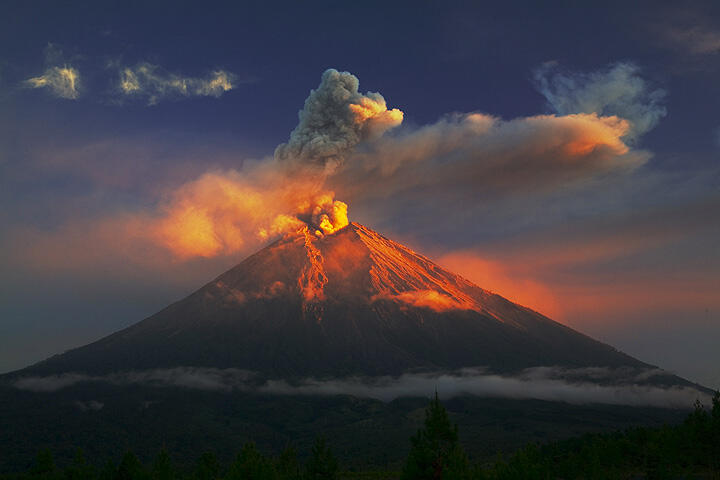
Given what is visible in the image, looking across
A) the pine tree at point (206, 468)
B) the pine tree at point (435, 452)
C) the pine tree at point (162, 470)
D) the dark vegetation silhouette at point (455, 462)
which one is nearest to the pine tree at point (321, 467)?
the dark vegetation silhouette at point (455, 462)

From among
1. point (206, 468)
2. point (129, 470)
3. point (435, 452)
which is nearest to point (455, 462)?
point (435, 452)

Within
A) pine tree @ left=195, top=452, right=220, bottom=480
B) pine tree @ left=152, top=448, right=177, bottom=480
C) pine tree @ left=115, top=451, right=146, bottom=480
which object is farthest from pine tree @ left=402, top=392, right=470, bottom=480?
pine tree @ left=195, top=452, right=220, bottom=480

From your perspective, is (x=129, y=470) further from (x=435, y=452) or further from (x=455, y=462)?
(x=455, y=462)

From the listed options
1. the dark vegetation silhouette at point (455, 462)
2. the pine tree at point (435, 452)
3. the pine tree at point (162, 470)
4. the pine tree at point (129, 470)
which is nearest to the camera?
the pine tree at point (435, 452)

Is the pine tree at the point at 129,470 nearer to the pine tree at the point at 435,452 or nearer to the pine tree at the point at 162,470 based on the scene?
the pine tree at the point at 162,470

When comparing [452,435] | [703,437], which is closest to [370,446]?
[703,437]

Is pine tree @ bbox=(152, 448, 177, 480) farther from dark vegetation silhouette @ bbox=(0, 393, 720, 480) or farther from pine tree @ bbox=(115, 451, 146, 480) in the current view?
pine tree @ bbox=(115, 451, 146, 480)

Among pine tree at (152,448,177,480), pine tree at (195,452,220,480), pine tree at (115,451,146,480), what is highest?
pine tree at (115,451,146,480)

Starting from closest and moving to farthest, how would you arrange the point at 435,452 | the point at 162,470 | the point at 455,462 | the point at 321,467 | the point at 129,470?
1. the point at 435,452
2. the point at 455,462
3. the point at 321,467
4. the point at 129,470
5. the point at 162,470
